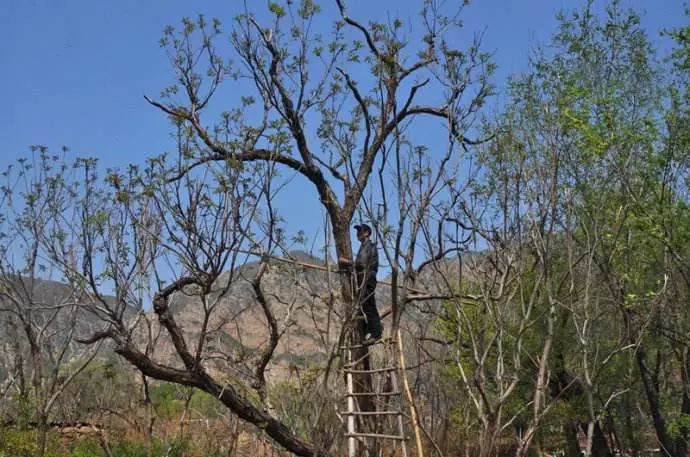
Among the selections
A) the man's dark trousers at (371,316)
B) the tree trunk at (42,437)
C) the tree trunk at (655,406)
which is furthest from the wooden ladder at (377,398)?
the tree trunk at (655,406)

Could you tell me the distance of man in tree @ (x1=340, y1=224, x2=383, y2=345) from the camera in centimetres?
702

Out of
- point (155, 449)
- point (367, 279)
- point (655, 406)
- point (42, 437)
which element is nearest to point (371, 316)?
point (367, 279)

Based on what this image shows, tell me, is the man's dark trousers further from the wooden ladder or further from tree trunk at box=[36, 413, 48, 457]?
tree trunk at box=[36, 413, 48, 457]

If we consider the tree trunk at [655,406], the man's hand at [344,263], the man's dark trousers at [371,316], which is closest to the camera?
the man's dark trousers at [371,316]

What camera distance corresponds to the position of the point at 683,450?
1320 centimetres

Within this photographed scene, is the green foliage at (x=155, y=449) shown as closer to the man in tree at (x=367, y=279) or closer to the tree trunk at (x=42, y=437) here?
the tree trunk at (x=42, y=437)

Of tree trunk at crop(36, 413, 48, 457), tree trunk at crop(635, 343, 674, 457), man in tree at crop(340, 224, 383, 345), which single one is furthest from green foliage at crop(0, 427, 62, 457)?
tree trunk at crop(635, 343, 674, 457)

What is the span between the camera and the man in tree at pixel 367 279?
23.0 ft

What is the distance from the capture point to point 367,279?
23.1ft

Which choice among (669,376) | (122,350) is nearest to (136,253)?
(122,350)

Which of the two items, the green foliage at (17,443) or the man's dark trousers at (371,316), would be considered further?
the green foliage at (17,443)

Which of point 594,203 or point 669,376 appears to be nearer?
point 594,203

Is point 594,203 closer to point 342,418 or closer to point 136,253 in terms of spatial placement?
point 342,418

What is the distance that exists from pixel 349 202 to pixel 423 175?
1248mm
